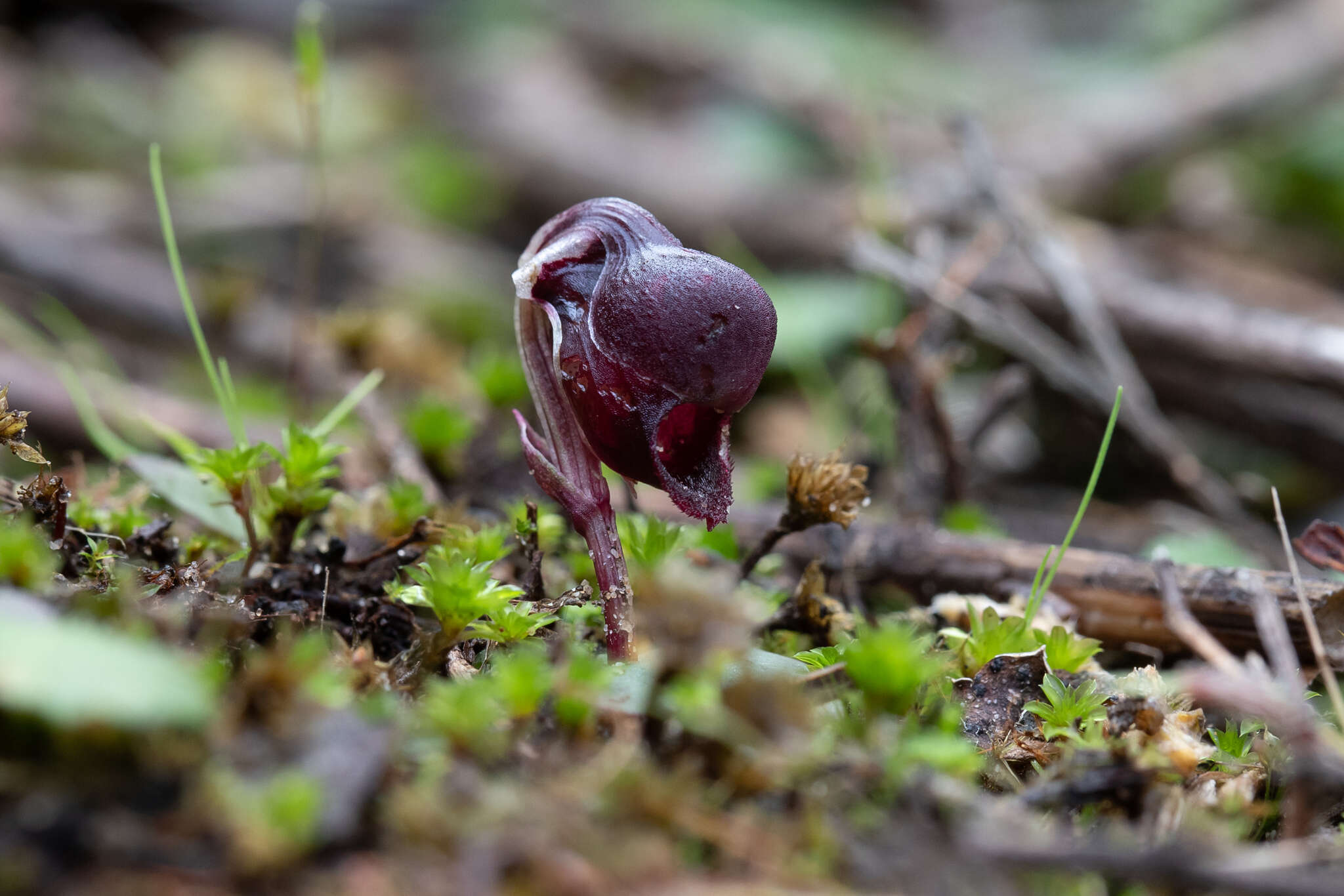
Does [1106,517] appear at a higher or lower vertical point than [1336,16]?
lower

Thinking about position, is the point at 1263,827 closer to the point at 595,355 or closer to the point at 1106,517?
the point at 595,355

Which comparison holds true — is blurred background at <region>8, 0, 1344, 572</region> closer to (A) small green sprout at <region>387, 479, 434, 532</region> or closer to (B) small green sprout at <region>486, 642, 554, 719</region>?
(A) small green sprout at <region>387, 479, 434, 532</region>

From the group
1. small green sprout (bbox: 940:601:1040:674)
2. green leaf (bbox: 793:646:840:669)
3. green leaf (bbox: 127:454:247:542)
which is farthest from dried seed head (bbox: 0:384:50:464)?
small green sprout (bbox: 940:601:1040:674)

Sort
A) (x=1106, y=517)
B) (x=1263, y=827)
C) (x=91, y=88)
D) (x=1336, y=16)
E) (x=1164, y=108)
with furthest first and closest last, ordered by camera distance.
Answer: (x=91, y=88) < (x=1336, y=16) < (x=1164, y=108) < (x=1106, y=517) < (x=1263, y=827)

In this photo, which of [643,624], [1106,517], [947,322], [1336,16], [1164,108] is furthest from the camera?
[1336,16]

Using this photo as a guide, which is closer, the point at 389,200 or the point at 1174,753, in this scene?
the point at 1174,753

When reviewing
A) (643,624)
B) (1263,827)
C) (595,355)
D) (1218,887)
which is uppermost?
(595,355)

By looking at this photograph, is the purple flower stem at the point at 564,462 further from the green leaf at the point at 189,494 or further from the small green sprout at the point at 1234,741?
the small green sprout at the point at 1234,741

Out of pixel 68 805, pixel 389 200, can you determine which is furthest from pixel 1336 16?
pixel 68 805
